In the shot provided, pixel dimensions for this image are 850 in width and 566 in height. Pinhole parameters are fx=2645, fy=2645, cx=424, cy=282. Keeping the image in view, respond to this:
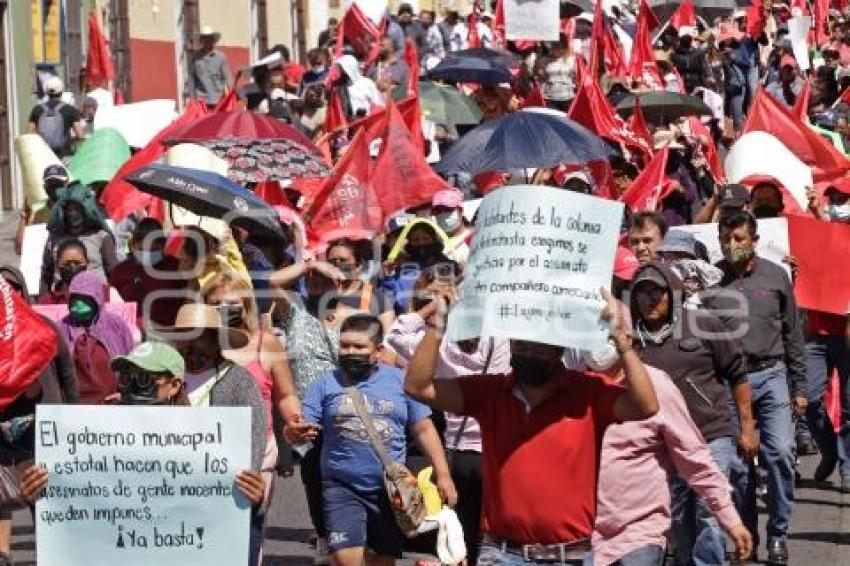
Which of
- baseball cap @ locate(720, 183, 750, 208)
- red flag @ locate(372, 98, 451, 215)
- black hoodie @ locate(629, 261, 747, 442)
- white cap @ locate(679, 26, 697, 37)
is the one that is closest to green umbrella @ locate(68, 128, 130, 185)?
red flag @ locate(372, 98, 451, 215)

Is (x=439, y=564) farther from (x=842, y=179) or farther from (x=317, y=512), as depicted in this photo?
(x=842, y=179)

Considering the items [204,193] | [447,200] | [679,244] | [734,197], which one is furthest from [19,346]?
[447,200]

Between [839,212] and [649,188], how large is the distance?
4.98 feet

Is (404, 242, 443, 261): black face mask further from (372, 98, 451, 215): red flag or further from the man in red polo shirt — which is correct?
the man in red polo shirt

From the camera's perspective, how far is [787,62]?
3222 cm

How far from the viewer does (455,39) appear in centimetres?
3556

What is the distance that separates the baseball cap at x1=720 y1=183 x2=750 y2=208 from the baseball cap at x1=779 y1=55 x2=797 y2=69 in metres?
17.2

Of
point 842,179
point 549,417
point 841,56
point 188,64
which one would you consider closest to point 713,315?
point 549,417

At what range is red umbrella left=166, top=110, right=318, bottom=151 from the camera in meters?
16.4

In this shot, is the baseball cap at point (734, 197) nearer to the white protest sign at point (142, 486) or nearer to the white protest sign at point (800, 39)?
the white protest sign at point (142, 486)

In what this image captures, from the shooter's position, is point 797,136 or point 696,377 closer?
point 696,377

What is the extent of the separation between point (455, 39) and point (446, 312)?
89.9 ft

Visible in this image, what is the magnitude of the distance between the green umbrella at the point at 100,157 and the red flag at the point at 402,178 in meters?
2.08

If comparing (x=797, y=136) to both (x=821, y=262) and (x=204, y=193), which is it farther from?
(x=204, y=193)
